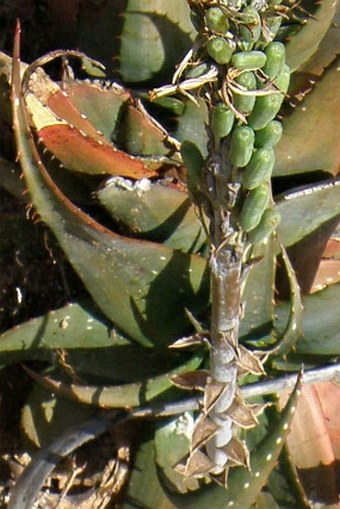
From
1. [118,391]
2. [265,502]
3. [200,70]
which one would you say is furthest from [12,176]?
[200,70]

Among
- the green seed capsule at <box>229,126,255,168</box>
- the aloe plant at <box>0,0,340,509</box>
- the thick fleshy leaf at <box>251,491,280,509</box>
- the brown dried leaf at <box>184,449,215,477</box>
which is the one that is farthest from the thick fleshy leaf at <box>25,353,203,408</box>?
the green seed capsule at <box>229,126,255,168</box>

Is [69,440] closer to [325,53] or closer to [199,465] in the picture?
[199,465]

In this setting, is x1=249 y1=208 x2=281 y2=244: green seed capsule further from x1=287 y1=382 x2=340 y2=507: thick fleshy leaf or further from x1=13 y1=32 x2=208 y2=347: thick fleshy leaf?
x1=287 y1=382 x2=340 y2=507: thick fleshy leaf

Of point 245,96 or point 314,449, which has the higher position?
point 245,96

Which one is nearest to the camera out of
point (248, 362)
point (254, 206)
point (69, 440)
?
point (254, 206)

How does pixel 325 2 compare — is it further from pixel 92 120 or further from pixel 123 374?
pixel 123 374

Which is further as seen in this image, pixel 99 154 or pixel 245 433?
pixel 245 433

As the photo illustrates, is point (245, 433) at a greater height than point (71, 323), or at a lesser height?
lesser

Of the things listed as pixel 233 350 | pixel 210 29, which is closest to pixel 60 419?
pixel 233 350
